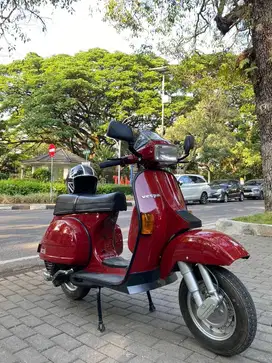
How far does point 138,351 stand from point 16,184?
15.4 metres

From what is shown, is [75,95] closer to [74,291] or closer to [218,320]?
[74,291]

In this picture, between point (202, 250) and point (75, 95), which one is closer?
point (202, 250)

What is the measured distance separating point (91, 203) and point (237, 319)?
1.61 m

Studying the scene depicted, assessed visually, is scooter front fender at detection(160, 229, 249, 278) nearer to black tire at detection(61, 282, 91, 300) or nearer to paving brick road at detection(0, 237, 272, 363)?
paving brick road at detection(0, 237, 272, 363)

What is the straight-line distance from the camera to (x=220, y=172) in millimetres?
33406

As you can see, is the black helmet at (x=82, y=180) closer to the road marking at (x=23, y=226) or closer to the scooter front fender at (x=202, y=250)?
the scooter front fender at (x=202, y=250)

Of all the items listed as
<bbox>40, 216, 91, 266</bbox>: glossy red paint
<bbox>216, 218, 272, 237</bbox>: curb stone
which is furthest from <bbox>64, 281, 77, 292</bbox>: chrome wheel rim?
<bbox>216, 218, 272, 237</bbox>: curb stone

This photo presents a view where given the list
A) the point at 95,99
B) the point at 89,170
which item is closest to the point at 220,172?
the point at 95,99

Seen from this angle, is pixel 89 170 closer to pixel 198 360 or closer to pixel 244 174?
pixel 198 360

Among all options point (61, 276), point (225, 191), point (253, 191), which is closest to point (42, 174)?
point (225, 191)

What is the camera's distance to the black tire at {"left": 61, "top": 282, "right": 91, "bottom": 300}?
11.4 feet

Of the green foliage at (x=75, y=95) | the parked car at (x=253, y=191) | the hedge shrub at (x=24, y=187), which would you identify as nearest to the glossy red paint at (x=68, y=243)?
the hedge shrub at (x=24, y=187)

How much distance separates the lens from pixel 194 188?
708 inches

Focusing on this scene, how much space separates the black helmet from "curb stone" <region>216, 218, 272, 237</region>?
4680mm
